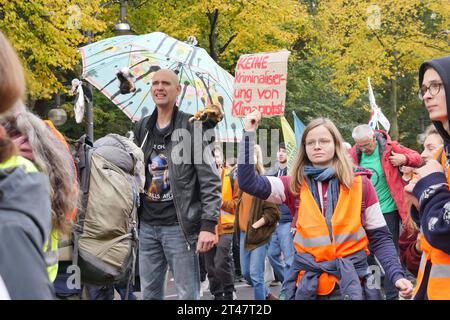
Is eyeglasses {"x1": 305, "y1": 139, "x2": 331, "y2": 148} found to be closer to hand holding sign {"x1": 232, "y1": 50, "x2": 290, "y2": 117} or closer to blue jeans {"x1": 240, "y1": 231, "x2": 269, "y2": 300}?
hand holding sign {"x1": 232, "y1": 50, "x2": 290, "y2": 117}

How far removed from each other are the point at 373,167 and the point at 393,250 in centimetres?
461

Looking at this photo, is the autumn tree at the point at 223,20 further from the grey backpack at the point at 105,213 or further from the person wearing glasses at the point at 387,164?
the grey backpack at the point at 105,213

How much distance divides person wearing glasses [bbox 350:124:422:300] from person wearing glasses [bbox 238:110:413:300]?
4158 mm

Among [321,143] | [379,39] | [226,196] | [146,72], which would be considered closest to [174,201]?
[321,143]

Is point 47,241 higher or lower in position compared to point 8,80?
lower

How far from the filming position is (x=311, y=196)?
4.79 m

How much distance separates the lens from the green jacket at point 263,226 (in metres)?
9.66

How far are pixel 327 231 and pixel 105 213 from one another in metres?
1.70

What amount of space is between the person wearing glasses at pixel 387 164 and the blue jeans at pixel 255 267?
1610 mm

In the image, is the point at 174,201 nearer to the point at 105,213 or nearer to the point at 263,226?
the point at 105,213

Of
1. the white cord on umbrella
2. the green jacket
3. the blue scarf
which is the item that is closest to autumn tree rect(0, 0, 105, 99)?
the white cord on umbrella

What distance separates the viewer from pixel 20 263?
1.75 metres

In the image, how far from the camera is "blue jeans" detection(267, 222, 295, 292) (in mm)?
10016

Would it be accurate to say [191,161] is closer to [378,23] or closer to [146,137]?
[146,137]
